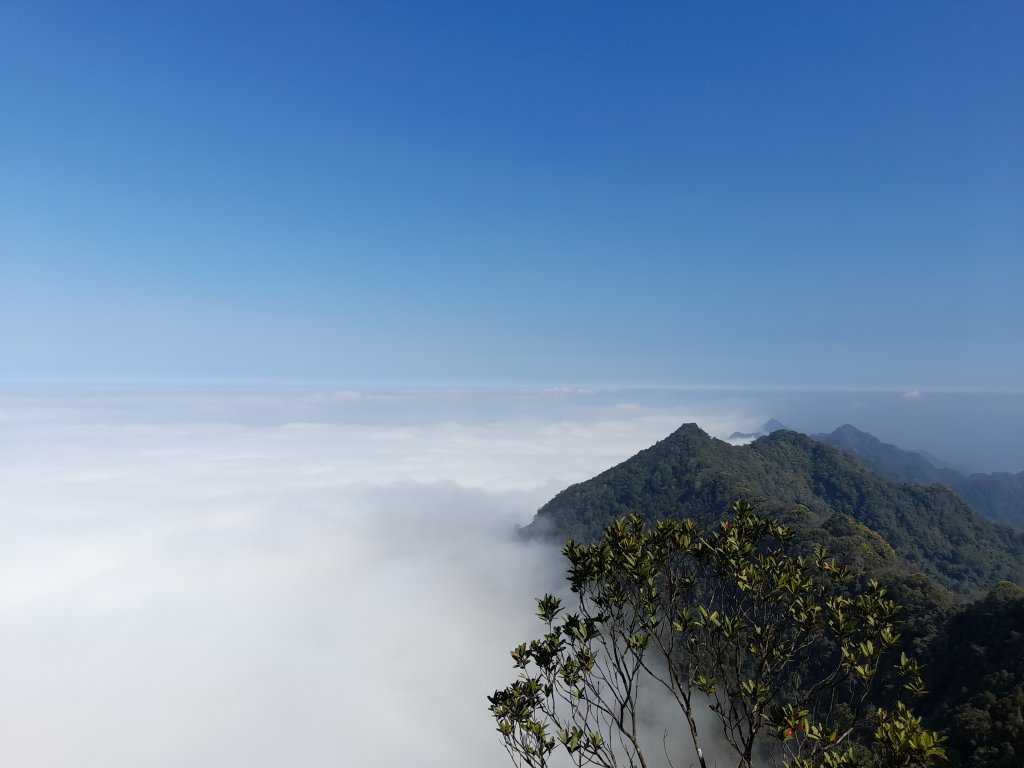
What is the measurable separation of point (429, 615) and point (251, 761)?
51191 mm

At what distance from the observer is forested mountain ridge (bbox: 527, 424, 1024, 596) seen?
110250 mm

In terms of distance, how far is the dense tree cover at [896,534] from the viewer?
3800 centimetres

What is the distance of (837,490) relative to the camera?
137 meters

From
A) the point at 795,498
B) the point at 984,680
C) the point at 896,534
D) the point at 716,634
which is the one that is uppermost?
the point at 716,634

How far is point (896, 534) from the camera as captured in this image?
120875 millimetres

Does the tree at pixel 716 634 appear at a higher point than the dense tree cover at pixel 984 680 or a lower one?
higher

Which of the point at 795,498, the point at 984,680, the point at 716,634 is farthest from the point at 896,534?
the point at 716,634

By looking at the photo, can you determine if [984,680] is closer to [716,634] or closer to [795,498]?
[716,634]

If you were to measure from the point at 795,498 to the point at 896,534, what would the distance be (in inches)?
865

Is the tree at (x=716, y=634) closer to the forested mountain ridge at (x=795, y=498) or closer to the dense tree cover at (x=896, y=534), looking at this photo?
the dense tree cover at (x=896, y=534)

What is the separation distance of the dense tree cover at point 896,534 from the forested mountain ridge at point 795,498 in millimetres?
326

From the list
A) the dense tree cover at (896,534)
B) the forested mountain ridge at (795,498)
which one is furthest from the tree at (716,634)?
the forested mountain ridge at (795,498)

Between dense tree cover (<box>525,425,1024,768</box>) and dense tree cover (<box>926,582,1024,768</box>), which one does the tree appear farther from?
dense tree cover (<box>525,425,1024,768</box>)

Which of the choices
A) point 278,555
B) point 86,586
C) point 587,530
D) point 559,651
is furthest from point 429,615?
point 559,651
